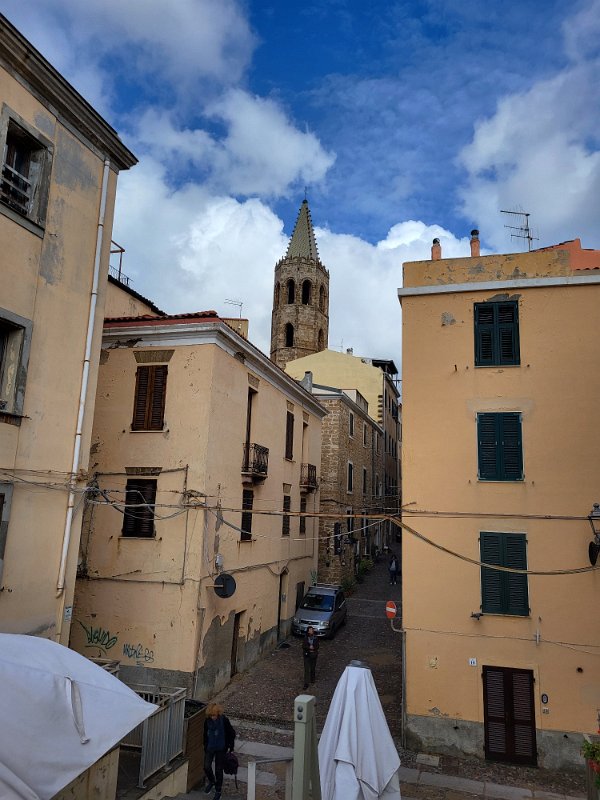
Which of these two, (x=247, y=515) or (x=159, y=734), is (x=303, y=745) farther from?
(x=247, y=515)

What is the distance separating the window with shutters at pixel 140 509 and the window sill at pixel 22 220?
713cm

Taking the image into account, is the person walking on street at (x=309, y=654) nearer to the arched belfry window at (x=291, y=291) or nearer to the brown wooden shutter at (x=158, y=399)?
the brown wooden shutter at (x=158, y=399)

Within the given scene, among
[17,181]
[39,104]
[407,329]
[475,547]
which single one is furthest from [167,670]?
[39,104]

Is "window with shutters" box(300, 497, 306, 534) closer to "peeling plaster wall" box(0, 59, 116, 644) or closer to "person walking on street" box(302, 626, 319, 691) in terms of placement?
"person walking on street" box(302, 626, 319, 691)

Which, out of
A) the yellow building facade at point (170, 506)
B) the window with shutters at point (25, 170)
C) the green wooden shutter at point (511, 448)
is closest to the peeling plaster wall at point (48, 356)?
the window with shutters at point (25, 170)

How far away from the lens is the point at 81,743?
5426mm

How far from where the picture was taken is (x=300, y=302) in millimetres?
64125

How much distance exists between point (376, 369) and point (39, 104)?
31.6 metres

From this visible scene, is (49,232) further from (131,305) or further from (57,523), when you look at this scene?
(131,305)

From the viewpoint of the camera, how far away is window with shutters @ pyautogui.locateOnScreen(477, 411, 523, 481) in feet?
40.9

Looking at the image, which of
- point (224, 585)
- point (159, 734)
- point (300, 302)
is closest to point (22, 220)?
point (159, 734)

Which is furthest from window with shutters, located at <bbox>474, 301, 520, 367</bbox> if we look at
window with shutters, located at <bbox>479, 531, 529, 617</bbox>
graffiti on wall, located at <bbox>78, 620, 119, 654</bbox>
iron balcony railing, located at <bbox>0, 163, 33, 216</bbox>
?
Answer: graffiti on wall, located at <bbox>78, 620, 119, 654</bbox>

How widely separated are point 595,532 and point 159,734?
9.07 meters

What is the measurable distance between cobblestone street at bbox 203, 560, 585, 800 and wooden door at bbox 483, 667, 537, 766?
0.26m
